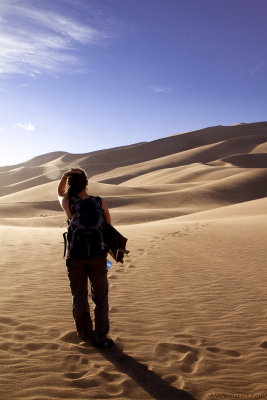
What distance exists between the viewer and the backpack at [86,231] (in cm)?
350

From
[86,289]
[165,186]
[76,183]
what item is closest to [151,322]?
[86,289]

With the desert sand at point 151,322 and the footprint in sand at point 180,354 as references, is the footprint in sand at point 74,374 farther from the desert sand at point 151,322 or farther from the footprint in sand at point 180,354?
the footprint in sand at point 180,354

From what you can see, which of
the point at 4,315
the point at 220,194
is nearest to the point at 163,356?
the point at 4,315

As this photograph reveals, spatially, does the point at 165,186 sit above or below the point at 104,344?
above

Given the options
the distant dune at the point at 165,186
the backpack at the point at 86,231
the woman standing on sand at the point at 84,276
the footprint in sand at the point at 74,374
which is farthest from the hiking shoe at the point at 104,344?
the distant dune at the point at 165,186

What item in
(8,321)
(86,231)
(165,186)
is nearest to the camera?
(86,231)

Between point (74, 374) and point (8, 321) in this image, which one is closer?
point (74, 374)

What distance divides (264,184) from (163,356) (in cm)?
3475

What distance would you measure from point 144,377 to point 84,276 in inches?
47.3

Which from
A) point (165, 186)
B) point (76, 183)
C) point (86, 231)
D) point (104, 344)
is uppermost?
point (165, 186)

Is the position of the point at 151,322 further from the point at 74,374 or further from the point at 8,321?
the point at 8,321

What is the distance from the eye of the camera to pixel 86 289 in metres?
3.80

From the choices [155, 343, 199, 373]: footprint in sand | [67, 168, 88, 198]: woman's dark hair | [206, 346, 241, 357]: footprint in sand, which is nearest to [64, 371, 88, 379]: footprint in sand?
[155, 343, 199, 373]: footprint in sand

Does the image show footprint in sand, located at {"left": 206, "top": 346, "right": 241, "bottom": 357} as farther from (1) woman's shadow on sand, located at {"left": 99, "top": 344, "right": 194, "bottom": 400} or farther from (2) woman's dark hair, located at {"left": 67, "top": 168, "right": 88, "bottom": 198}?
(2) woman's dark hair, located at {"left": 67, "top": 168, "right": 88, "bottom": 198}
